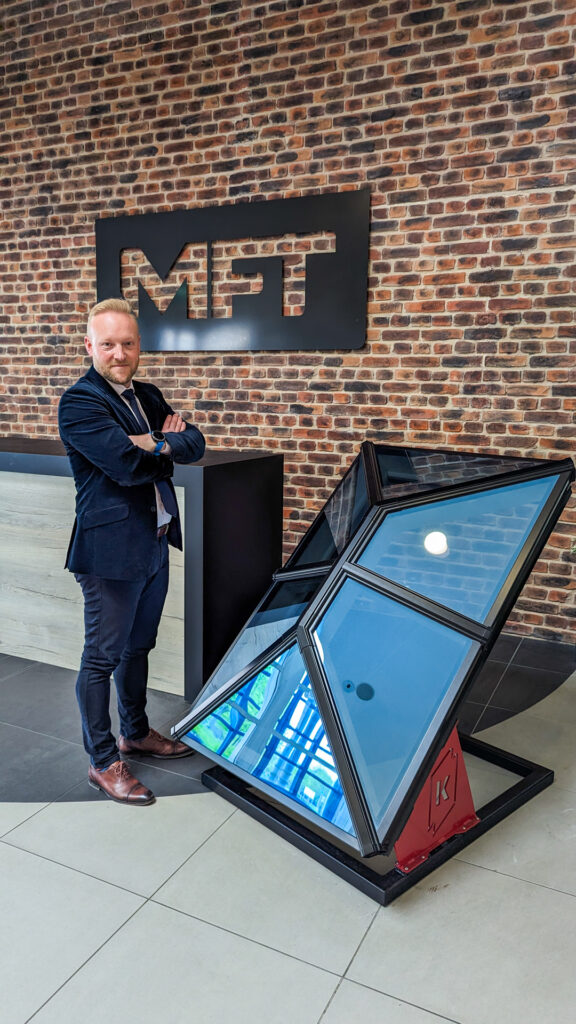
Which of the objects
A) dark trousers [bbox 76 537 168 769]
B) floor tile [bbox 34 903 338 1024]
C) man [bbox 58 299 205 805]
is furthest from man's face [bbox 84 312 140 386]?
floor tile [bbox 34 903 338 1024]

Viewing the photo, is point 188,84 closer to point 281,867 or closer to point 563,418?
point 563,418

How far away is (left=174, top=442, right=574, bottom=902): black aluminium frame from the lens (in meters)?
1.69

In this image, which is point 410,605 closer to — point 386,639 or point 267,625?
point 386,639

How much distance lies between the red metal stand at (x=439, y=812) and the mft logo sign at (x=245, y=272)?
8.20 ft

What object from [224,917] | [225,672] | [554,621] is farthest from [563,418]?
[224,917]

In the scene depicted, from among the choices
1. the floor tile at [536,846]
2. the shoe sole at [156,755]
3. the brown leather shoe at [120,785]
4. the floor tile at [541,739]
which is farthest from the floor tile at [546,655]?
the brown leather shoe at [120,785]

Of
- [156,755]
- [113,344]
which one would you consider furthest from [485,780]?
[113,344]

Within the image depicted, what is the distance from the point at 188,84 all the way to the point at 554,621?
3.67 metres

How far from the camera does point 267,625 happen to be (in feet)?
7.23

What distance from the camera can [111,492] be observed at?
6.77 ft

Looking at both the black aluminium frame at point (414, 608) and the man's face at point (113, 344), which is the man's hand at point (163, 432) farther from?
the black aluminium frame at point (414, 608)

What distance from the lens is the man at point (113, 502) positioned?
2.00 m

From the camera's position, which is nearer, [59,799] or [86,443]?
[86,443]

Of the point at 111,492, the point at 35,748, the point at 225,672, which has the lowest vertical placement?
the point at 35,748
